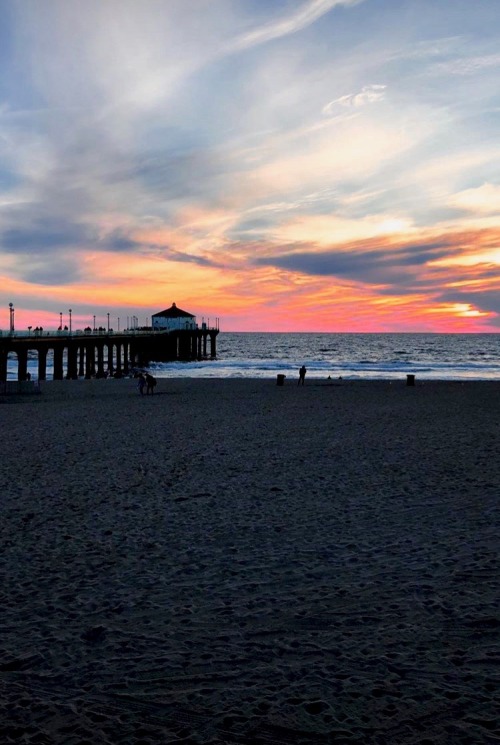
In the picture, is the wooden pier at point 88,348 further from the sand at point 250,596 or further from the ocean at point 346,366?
the sand at point 250,596

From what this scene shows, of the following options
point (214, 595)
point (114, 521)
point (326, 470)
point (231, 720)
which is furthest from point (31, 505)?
point (231, 720)

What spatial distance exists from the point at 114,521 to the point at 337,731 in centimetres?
565

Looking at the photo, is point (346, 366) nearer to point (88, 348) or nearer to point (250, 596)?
point (88, 348)

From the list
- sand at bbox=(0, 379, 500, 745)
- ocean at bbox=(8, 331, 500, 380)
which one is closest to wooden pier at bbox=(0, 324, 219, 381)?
ocean at bbox=(8, 331, 500, 380)

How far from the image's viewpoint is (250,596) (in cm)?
626

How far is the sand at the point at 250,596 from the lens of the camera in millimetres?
4238

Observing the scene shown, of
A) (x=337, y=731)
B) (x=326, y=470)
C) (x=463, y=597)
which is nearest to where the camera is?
(x=337, y=731)

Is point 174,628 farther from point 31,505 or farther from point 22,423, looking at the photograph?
point 22,423

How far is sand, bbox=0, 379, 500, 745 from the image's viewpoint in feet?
13.9

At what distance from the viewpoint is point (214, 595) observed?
20.6ft

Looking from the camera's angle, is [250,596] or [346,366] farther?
[346,366]

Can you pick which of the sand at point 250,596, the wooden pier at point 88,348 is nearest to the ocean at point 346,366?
the wooden pier at point 88,348

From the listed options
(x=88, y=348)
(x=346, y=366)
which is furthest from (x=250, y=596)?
(x=346, y=366)

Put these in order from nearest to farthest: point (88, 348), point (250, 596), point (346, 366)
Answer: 1. point (250, 596)
2. point (88, 348)
3. point (346, 366)
